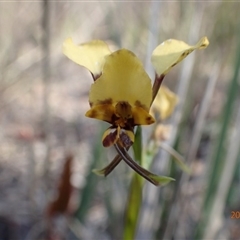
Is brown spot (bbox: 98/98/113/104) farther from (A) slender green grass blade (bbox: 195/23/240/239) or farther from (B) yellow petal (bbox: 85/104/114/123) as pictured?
(A) slender green grass blade (bbox: 195/23/240/239)

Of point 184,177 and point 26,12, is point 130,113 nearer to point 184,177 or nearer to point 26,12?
point 184,177

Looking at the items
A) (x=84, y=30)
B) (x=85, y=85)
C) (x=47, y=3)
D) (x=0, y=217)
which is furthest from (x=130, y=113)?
(x=85, y=85)

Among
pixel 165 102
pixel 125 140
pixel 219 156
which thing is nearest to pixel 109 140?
pixel 125 140

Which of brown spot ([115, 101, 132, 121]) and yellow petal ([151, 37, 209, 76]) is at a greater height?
yellow petal ([151, 37, 209, 76])

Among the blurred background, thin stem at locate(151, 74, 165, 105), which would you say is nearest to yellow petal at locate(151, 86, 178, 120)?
thin stem at locate(151, 74, 165, 105)

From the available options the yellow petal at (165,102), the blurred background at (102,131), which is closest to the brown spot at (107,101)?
the yellow petal at (165,102)

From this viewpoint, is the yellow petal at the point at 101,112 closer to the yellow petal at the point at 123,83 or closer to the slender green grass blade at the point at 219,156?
the yellow petal at the point at 123,83

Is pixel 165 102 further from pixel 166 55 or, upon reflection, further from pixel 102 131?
pixel 102 131
